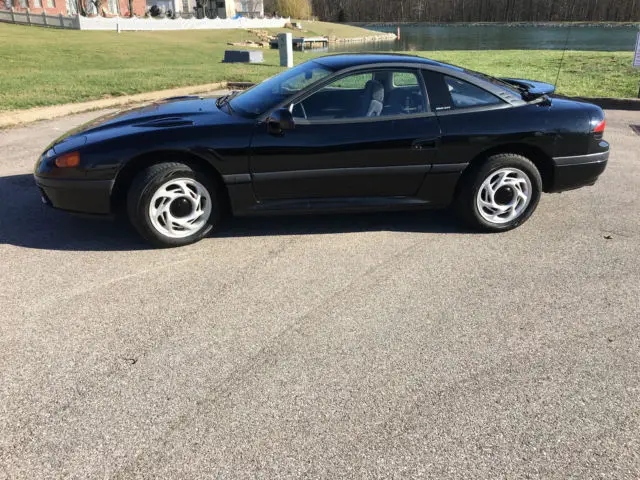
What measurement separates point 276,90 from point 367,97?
81 cm

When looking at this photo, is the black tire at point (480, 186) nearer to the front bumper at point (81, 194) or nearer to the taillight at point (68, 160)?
the front bumper at point (81, 194)

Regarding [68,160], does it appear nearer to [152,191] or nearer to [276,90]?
[152,191]

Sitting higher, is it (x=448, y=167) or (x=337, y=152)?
(x=337, y=152)

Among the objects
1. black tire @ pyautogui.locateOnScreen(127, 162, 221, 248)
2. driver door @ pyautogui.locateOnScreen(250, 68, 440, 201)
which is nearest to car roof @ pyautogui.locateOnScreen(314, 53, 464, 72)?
driver door @ pyautogui.locateOnScreen(250, 68, 440, 201)

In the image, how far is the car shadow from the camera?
431 cm

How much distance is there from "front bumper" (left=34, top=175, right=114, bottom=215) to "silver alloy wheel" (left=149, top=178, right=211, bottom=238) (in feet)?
1.23

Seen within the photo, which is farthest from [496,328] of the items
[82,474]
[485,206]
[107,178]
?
[107,178]

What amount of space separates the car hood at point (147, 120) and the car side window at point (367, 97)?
2.28ft

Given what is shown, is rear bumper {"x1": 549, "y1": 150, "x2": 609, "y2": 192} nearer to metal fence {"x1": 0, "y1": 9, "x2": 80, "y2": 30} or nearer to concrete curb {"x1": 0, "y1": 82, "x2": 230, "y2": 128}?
concrete curb {"x1": 0, "y1": 82, "x2": 230, "y2": 128}

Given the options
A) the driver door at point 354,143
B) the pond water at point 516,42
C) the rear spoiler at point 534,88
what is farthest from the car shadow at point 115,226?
the pond water at point 516,42

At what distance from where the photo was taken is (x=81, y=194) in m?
4.07

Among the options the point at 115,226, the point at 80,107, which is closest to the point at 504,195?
the point at 115,226

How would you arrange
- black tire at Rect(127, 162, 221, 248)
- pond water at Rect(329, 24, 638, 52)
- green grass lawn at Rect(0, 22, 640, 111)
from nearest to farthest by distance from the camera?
black tire at Rect(127, 162, 221, 248), green grass lawn at Rect(0, 22, 640, 111), pond water at Rect(329, 24, 638, 52)

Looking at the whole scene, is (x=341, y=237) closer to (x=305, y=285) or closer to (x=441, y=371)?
(x=305, y=285)
